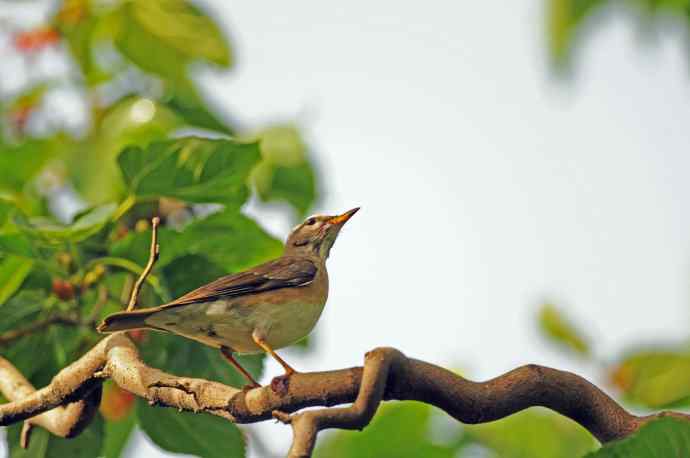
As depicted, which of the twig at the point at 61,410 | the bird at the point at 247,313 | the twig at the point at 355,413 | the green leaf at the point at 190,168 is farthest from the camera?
the green leaf at the point at 190,168

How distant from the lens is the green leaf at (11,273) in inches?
198

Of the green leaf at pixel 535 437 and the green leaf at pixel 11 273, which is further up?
the green leaf at pixel 11 273

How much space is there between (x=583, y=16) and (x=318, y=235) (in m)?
2.40

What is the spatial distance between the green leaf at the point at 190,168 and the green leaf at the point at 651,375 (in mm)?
3372

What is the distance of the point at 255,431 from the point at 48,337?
151cm

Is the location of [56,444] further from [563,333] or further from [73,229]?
[563,333]

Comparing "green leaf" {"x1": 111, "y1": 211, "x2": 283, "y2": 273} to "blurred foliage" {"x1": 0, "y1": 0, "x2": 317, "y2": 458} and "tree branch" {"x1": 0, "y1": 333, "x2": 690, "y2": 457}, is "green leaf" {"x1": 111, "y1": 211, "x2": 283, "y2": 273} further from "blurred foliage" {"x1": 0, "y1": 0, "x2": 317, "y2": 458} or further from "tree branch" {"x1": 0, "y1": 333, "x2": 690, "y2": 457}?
"tree branch" {"x1": 0, "y1": 333, "x2": 690, "y2": 457}

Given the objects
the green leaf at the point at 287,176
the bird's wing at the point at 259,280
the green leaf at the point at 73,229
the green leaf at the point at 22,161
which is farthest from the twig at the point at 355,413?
the green leaf at the point at 287,176

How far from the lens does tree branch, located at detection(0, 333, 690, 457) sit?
9.81 feet

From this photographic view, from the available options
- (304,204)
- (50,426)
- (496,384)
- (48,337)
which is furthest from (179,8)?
(496,384)

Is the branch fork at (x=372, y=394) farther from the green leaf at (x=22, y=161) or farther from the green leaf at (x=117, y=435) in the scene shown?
the green leaf at (x=22, y=161)

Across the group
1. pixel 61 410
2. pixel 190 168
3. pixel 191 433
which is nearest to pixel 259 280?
pixel 190 168

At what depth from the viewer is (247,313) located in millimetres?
4703

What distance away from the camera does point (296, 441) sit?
9.33 ft
